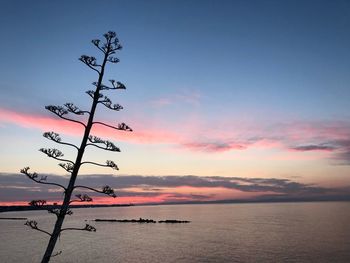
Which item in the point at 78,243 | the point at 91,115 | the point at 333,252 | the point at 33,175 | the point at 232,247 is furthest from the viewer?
the point at 78,243

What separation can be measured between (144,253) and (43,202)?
2652 inches

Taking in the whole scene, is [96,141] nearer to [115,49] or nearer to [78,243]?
[115,49]

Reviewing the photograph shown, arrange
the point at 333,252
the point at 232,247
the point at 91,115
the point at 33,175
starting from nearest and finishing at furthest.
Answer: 1. the point at 33,175
2. the point at 91,115
3. the point at 333,252
4. the point at 232,247

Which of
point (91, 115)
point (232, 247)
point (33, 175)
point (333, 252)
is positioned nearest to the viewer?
point (33, 175)

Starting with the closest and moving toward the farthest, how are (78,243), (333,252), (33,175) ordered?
(33,175) < (333,252) < (78,243)

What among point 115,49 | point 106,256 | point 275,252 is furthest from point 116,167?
point 275,252

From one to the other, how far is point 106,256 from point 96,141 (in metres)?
65.5

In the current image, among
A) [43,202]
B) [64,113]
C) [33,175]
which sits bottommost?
[43,202]

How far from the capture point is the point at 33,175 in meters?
11.1

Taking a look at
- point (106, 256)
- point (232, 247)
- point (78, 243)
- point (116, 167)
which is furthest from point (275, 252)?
point (116, 167)

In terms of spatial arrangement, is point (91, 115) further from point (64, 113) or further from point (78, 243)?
point (78, 243)

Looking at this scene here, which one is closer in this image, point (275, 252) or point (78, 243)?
point (275, 252)

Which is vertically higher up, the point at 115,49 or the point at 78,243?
the point at 115,49

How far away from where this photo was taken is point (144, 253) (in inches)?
2936
